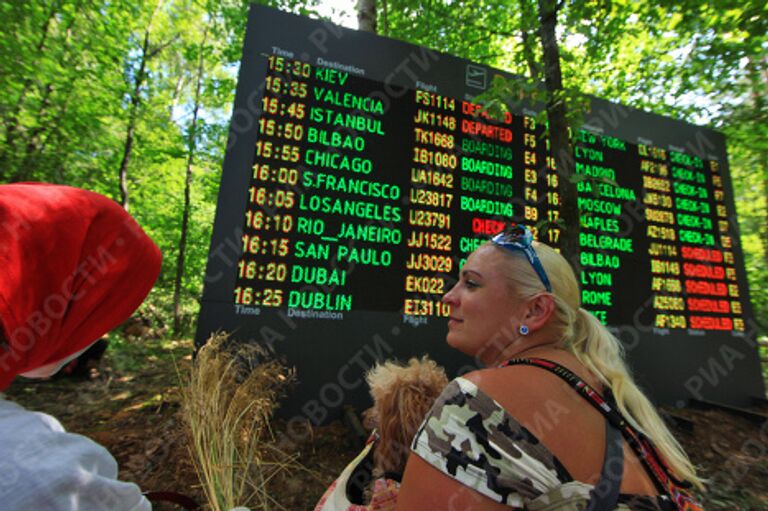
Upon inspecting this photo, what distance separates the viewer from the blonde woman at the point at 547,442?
0.92 m

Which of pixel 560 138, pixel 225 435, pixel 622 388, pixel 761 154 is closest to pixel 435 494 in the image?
pixel 622 388

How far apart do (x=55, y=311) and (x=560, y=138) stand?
14.4ft

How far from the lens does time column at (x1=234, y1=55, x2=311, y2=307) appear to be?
158 inches

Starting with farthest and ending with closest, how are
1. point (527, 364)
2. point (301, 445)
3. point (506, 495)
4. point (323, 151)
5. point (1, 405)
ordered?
point (323, 151) → point (301, 445) → point (527, 364) → point (506, 495) → point (1, 405)

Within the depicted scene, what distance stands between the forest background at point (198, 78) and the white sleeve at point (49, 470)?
439 centimetres

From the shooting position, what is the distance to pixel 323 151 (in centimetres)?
445

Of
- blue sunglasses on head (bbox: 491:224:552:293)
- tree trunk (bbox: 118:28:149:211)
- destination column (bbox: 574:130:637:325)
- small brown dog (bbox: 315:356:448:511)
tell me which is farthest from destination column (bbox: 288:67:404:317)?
tree trunk (bbox: 118:28:149:211)

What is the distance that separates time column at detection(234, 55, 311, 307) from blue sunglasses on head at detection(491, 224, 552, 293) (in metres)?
2.97

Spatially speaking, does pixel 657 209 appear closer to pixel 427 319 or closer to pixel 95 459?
pixel 427 319

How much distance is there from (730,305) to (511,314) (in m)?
7.39

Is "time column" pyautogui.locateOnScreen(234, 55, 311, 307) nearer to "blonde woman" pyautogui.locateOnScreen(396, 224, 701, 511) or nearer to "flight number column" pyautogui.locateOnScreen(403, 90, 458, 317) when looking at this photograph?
"flight number column" pyautogui.locateOnScreen(403, 90, 458, 317)

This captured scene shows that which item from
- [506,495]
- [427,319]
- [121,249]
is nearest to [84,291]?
[121,249]

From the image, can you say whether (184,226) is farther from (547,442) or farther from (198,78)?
(547,442)

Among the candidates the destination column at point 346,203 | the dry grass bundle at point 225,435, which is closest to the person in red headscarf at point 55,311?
the dry grass bundle at point 225,435
